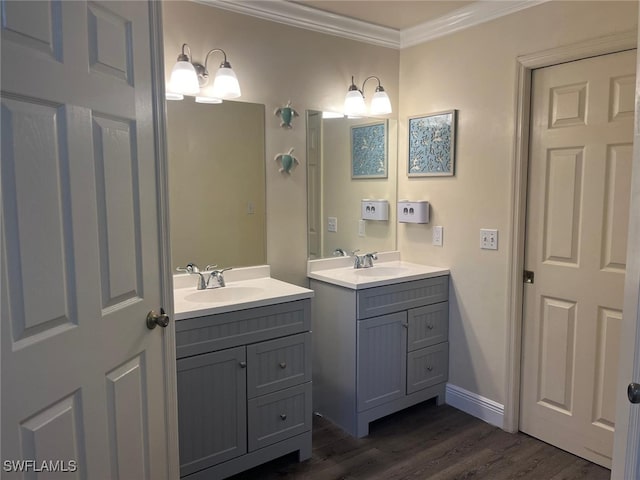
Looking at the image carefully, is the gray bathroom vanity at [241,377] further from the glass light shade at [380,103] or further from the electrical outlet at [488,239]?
the glass light shade at [380,103]

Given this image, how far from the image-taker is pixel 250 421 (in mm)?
2158

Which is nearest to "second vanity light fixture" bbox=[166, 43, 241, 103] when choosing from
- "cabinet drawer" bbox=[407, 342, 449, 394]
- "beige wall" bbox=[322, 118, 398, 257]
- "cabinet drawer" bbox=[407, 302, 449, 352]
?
"beige wall" bbox=[322, 118, 398, 257]

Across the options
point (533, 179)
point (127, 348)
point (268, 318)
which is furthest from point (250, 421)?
point (533, 179)

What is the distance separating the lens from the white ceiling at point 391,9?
258 cm

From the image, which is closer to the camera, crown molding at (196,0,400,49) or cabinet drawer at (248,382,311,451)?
cabinet drawer at (248,382,311,451)

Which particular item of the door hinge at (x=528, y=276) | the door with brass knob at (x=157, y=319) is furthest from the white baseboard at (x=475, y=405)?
the door with brass knob at (x=157, y=319)

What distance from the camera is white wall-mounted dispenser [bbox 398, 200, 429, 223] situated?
3.00 metres

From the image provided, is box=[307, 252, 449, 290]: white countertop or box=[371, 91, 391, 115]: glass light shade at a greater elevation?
box=[371, 91, 391, 115]: glass light shade

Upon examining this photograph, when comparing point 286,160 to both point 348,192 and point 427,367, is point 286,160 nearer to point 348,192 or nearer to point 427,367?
point 348,192

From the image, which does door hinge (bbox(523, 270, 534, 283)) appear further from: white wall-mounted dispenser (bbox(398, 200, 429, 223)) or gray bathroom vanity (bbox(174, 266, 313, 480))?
gray bathroom vanity (bbox(174, 266, 313, 480))

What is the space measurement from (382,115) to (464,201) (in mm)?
801

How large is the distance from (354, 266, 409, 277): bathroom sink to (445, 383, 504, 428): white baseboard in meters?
0.80

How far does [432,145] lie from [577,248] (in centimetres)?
106

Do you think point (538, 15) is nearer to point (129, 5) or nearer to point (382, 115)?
point (382, 115)
